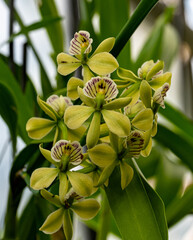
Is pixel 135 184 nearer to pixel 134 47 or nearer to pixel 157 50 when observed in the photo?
pixel 157 50

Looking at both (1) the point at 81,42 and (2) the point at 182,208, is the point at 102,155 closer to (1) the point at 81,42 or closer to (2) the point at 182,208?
(1) the point at 81,42

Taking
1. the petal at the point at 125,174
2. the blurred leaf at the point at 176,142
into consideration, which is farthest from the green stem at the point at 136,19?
the blurred leaf at the point at 176,142

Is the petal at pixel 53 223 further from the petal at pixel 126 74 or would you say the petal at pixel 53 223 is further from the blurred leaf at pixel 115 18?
the blurred leaf at pixel 115 18

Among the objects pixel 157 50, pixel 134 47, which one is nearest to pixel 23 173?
pixel 157 50

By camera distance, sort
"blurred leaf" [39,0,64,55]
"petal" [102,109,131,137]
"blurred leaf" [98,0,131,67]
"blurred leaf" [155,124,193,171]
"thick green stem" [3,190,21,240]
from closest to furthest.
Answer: "petal" [102,109,131,137], "thick green stem" [3,190,21,240], "blurred leaf" [155,124,193,171], "blurred leaf" [98,0,131,67], "blurred leaf" [39,0,64,55]

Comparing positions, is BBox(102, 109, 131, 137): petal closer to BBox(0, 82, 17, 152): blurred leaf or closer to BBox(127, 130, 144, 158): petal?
BBox(127, 130, 144, 158): petal

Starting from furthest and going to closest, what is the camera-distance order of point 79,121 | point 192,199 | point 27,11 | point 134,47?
point 134,47
point 27,11
point 192,199
point 79,121

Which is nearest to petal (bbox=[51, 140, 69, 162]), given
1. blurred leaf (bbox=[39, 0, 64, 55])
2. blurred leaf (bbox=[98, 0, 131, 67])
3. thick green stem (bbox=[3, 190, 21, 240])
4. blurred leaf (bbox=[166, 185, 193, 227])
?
thick green stem (bbox=[3, 190, 21, 240])
